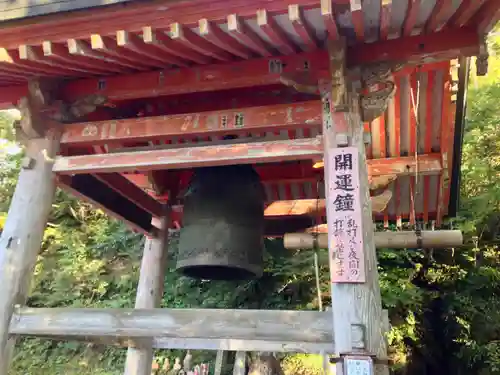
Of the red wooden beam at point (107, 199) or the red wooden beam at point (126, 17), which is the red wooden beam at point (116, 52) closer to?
the red wooden beam at point (126, 17)

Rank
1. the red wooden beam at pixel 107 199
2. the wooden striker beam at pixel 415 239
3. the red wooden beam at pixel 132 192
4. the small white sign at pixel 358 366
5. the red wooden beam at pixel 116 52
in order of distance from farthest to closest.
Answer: the red wooden beam at pixel 132 192
the wooden striker beam at pixel 415 239
the red wooden beam at pixel 107 199
the red wooden beam at pixel 116 52
the small white sign at pixel 358 366

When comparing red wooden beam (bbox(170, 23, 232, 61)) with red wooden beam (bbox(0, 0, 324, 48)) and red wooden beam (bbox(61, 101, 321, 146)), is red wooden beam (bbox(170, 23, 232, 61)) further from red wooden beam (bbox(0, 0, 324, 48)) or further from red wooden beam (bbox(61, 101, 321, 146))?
red wooden beam (bbox(61, 101, 321, 146))

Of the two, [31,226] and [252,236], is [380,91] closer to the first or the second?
[252,236]

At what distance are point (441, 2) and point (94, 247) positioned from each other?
29.8 feet

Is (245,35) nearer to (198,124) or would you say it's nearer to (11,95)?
(198,124)

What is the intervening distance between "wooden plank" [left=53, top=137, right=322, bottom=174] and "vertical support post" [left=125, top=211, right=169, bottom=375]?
2064mm

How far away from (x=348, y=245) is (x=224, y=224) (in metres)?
1.51

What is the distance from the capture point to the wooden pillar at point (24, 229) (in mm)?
3389

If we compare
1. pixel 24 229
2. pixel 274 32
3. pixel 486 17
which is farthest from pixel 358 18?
pixel 24 229

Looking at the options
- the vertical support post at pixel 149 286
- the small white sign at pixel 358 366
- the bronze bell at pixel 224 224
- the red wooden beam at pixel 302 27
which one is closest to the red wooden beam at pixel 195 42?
the red wooden beam at pixel 302 27

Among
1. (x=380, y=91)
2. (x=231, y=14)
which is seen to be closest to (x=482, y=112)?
(x=380, y=91)

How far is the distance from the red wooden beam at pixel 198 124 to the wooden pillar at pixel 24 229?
0.92 ft

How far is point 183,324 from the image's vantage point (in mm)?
3184

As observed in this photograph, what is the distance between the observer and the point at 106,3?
2.91m
